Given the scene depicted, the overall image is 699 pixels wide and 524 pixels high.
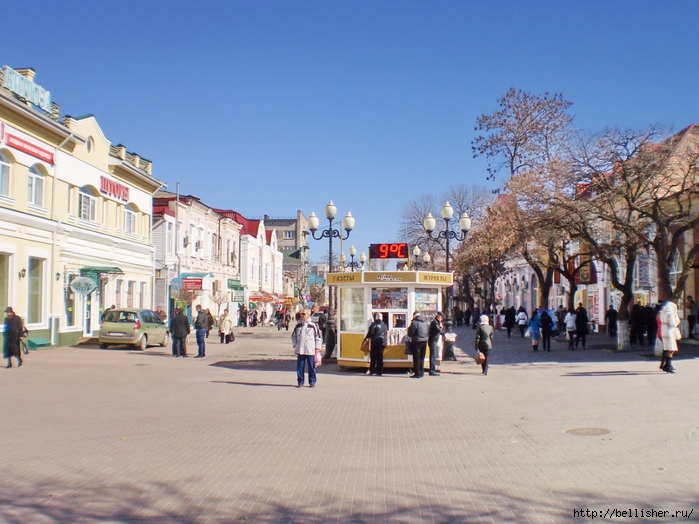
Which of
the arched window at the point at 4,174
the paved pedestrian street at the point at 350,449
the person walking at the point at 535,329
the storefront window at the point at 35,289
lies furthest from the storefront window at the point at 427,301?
the storefront window at the point at 35,289

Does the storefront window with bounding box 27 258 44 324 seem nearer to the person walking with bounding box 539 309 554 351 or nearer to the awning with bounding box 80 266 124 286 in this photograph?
the awning with bounding box 80 266 124 286

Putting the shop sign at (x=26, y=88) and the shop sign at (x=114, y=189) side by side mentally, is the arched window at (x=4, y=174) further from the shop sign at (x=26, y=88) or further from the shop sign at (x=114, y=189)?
the shop sign at (x=114, y=189)

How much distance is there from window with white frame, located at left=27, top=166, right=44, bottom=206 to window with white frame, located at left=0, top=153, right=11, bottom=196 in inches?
48.4

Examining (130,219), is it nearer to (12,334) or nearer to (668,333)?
(12,334)

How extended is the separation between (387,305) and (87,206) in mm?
16891

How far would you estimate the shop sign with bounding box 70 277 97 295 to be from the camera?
2773cm

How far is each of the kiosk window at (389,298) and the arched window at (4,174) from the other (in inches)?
526

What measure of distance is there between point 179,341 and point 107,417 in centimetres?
1325

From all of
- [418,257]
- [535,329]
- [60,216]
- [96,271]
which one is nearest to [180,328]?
[96,271]

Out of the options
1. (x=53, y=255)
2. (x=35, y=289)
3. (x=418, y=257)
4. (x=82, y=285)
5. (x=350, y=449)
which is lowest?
(x=350, y=449)

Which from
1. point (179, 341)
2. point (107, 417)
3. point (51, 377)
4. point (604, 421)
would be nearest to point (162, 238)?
point (179, 341)

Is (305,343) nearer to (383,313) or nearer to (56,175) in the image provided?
(383,313)

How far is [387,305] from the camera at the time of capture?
62.0ft

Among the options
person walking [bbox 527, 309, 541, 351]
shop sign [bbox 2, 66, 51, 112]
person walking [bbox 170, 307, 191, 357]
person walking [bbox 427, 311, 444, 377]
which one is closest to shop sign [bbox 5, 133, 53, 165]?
shop sign [bbox 2, 66, 51, 112]
